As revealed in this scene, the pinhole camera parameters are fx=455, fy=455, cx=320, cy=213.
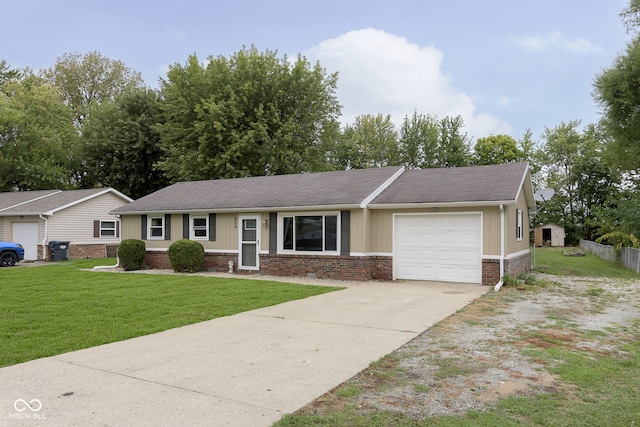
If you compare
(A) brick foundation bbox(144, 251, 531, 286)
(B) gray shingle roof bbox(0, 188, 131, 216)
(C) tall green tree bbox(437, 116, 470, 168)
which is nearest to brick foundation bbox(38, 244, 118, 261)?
(B) gray shingle roof bbox(0, 188, 131, 216)

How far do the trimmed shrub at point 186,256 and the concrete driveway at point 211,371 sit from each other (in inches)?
303

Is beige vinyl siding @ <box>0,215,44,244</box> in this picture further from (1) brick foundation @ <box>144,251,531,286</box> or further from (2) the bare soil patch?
(2) the bare soil patch

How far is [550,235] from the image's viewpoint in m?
39.5

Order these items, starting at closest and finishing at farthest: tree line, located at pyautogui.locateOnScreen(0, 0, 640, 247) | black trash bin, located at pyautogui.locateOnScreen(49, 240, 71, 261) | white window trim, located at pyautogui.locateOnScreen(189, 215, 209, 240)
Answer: white window trim, located at pyautogui.locateOnScreen(189, 215, 209, 240) < black trash bin, located at pyautogui.locateOnScreen(49, 240, 71, 261) < tree line, located at pyautogui.locateOnScreen(0, 0, 640, 247)

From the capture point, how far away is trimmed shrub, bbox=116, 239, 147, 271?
649 inches

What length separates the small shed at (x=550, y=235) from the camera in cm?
3881

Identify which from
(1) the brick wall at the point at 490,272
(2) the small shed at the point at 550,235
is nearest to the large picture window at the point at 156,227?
(1) the brick wall at the point at 490,272

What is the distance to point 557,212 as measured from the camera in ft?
137

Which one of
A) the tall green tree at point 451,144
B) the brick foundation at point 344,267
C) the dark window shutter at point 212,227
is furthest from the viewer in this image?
the tall green tree at point 451,144

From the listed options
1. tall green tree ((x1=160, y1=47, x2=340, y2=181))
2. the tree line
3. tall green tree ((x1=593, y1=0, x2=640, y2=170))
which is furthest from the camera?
tall green tree ((x1=160, y1=47, x2=340, y2=181))

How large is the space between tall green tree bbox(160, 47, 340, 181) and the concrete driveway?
66.5ft

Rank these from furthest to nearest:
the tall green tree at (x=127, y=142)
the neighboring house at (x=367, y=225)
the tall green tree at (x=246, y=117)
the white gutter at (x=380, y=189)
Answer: the tall green tree at (x=127, y=142) → the tall green tree at (x=246, y=117) → the white gutter at (x=380, y=189) → the neighboring house at (x=367, y=225)

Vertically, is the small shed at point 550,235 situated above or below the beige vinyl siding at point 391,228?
below

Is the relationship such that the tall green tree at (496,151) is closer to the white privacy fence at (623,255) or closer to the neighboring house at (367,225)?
the white privacy fence at (623,255)
